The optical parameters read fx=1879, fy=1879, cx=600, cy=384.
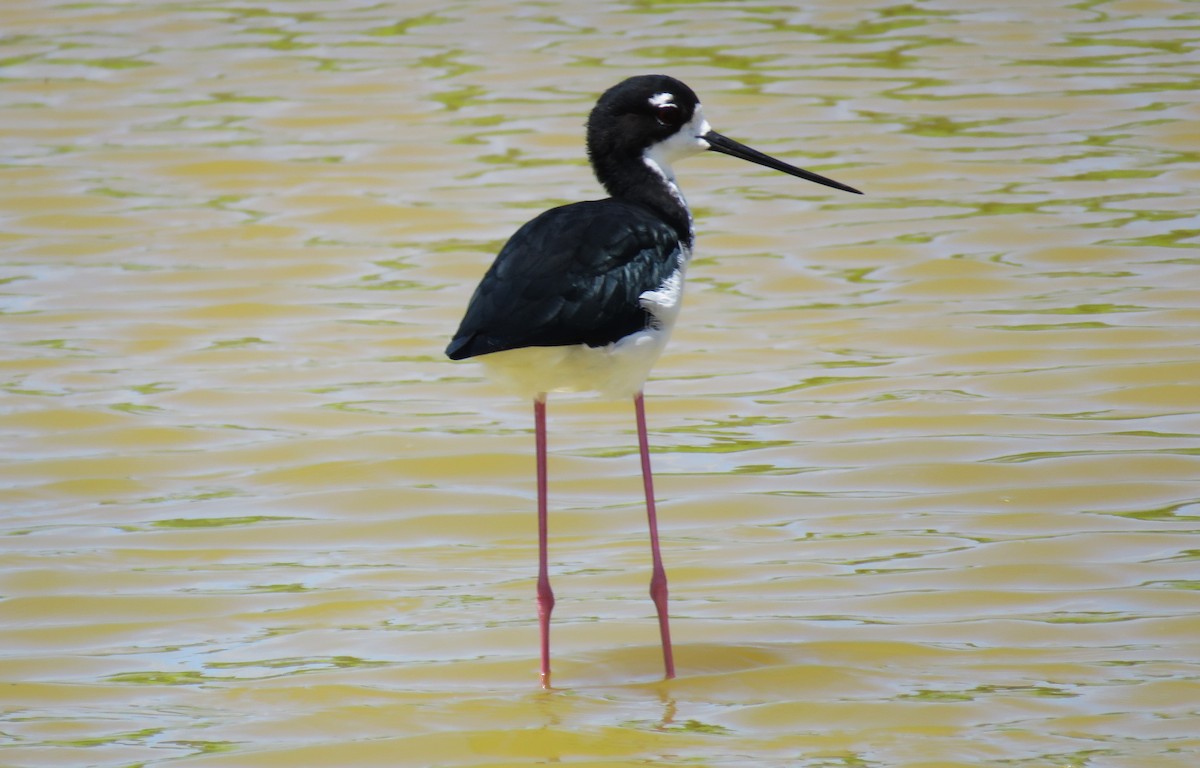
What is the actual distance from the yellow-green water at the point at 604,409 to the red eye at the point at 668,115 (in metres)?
1.42

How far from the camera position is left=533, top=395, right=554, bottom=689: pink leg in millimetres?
5234

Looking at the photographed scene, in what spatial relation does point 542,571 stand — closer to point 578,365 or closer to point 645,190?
point 578,365

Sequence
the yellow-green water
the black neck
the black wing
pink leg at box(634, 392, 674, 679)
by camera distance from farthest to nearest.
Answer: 1. the black neck
2. pink leg at box(634, 392, 674, 679)
3. the yellow-green water
4. the black wing

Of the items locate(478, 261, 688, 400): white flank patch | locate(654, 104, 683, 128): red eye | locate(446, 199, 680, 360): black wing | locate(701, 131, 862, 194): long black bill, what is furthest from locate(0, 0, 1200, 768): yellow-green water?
locate(654, 104, 683, 128): red eye

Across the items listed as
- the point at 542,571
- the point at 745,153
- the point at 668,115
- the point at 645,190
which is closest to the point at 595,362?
the point at 542,571

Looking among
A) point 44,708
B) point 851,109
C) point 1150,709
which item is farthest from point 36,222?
point 1150,709

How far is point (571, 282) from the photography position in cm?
505

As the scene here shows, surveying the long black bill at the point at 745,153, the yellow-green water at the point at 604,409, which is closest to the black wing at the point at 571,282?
the long black bill at the point at 745,153

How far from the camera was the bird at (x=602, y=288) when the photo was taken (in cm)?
496

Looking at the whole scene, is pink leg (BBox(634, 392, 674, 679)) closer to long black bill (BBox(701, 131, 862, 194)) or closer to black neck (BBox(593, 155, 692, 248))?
black neck (BBox(593, 155, 692, 248))

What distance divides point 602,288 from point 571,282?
0.09 meters

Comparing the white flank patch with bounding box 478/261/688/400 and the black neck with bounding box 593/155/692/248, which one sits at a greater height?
the black neck with bounding box 593/155/692/248

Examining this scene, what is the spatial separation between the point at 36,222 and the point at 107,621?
499cm

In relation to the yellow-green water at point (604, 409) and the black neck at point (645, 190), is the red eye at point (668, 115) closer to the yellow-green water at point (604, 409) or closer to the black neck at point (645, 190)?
the black neck at point (645, 190)
